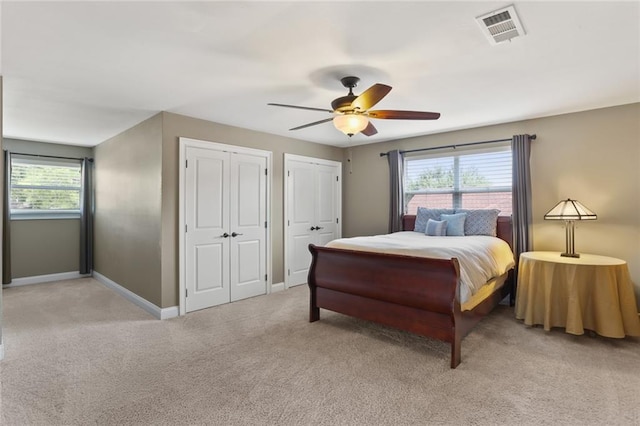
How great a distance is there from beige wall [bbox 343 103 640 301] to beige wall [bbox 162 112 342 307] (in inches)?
108

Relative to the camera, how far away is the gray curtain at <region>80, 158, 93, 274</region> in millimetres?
5824

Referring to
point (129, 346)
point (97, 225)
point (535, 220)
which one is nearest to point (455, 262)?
point (535, 220)

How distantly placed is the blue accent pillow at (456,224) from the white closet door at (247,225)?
2.58 m

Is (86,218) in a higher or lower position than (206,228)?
higher

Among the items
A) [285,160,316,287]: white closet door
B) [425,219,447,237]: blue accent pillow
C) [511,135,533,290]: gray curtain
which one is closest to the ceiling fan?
[425,219,447,237]: blue accent pillow

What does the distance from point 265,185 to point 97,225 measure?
10.8ft

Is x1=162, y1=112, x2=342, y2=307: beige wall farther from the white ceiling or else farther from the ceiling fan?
the ceiling fan

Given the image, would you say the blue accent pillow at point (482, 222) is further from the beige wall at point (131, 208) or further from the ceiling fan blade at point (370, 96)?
the beige wall at point (131, 208)

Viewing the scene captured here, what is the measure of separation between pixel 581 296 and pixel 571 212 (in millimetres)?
896

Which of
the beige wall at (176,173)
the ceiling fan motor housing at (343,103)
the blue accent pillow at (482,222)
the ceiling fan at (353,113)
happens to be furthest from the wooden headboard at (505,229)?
the ceiling fan motor housing at (343,103)

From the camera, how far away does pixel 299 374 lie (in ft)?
8.11

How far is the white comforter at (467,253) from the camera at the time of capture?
2.80m

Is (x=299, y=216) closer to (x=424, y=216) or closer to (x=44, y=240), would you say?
(x=424, y=216)

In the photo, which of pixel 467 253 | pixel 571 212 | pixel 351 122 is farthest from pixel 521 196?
pixel 351 122
